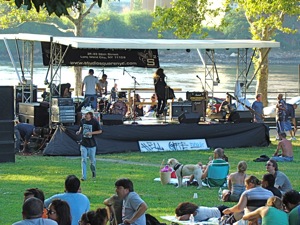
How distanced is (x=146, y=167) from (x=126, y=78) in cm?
5159

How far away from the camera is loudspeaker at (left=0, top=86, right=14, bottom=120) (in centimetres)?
2242

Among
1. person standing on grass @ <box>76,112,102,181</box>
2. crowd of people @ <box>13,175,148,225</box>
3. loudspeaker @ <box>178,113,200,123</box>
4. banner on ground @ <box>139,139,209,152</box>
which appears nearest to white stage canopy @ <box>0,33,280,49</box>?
loudspeaker @ <box>178,113,200,123</box>

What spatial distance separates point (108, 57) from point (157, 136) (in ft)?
16.7

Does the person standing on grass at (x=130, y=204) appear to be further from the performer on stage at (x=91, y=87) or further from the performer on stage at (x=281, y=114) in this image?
the performer on stage at (x=281, y=114)

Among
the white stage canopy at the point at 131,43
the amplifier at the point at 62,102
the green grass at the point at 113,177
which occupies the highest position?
the white stage canopy at the point at 131,43

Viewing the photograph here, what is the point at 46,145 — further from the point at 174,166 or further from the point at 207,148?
the point at 174,166

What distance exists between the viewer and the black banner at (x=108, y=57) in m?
29.5

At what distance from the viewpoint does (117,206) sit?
12.3 metres

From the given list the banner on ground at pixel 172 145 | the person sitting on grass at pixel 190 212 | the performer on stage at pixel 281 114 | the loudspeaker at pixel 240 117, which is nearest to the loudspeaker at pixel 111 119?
the banner on ground at pixel 172 145

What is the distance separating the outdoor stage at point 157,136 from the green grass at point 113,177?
1.63ft

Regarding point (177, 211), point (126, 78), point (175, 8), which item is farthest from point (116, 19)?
point (177, 211)

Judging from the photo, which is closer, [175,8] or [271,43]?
[271,43]

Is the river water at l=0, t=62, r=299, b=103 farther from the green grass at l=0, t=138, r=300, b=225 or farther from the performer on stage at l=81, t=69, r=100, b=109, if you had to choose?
the green grass at l=0, t=138, r=300, b=225

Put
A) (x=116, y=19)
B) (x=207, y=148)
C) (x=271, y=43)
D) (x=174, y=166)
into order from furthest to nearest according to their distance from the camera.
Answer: (x=116, y=19)
(x=271, y=43)
(x=207, y=148)
(x=174, y=166)
